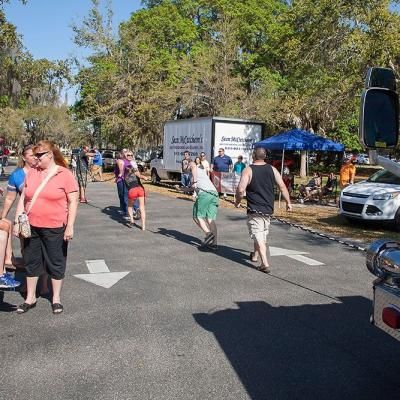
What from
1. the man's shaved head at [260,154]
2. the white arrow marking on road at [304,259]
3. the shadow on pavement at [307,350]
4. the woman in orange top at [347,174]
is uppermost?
the man's shaved head at [260,154]

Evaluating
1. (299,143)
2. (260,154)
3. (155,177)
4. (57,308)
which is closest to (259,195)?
(260,154)

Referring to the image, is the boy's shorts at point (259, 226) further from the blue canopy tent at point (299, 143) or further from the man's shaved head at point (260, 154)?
the blue canopy tent at point (299, 143)

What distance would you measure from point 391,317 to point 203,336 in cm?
207

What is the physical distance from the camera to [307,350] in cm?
432

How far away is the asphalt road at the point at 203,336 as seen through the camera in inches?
A: 144

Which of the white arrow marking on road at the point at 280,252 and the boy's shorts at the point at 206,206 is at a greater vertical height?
the boy's shorts at the point at 206,206

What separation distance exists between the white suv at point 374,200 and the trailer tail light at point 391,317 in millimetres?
8014

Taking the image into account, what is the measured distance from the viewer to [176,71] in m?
35.0

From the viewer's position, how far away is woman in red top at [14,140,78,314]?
5008mm

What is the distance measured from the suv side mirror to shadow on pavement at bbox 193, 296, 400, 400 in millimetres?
1778

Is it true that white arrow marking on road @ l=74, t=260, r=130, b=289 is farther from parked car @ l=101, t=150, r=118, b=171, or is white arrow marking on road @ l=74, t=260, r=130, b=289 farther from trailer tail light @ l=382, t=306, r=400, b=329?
parked car @ l=101, t=150, r=118, b=171

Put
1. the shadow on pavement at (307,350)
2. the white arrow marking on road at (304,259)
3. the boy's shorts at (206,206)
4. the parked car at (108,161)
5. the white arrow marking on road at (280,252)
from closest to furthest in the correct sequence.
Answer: the shadow on pavement at (307,350) < the white arrow marking on road at (304,259) < the white arrow marking on road at (280,252) < the boy's shorts at (206,206) < the parked car at (108,161)

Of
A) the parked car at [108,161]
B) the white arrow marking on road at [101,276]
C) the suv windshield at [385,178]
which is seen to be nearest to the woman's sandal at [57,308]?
the white arrow marking on road at [101,276]

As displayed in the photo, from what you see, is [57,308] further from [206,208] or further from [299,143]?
[299,143]
